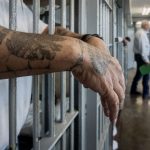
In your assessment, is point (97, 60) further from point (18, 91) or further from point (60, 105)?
point (60, 105)

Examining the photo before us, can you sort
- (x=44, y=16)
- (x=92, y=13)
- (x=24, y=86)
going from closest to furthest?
1. (x=24, y=86)
2. (x=44, y=16)
3. (x=92, y=13)

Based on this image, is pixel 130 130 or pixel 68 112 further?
pixel 130 130

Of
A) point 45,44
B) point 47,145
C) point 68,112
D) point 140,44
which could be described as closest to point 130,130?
Result: point 140,44

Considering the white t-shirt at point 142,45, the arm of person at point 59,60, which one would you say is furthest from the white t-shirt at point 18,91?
the white t-shirt at point 142,45

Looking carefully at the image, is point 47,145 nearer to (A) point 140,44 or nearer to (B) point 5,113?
(B) point 5,113

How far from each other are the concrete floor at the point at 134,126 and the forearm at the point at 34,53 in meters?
2.76

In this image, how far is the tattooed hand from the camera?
708 millimetres

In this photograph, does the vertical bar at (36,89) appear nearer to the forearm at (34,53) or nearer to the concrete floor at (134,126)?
the forearm at (34,53)

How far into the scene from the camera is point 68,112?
135cm

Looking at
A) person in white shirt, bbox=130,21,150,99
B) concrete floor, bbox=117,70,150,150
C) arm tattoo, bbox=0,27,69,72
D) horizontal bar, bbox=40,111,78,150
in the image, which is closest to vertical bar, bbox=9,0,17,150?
arm tattoo, bbox=0,27,69,72

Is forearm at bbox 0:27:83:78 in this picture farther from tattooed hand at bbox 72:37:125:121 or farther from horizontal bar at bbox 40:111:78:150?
horizontal bar at bbox 40:111:78:150

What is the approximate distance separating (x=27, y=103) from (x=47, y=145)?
154 mm

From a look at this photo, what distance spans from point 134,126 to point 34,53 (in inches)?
144

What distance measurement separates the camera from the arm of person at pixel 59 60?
59 centimetres
